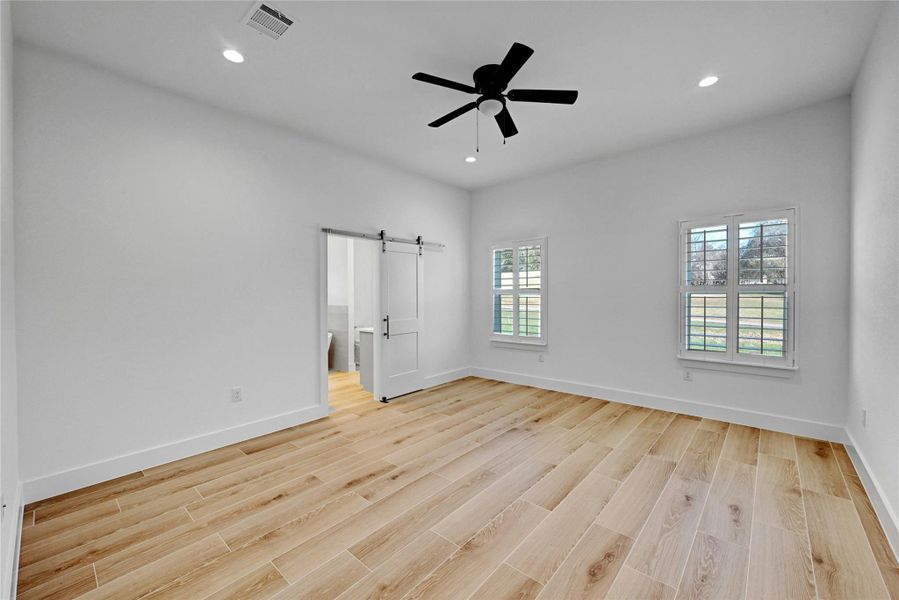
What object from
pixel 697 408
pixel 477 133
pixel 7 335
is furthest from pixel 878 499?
pixel 7 335

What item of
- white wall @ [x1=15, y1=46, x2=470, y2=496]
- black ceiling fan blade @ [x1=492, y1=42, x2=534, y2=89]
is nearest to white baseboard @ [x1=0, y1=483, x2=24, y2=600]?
white wall @ [x1=15, y1=46, x2=470, y2=496]

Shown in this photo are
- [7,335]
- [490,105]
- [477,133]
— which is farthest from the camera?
[477,133]

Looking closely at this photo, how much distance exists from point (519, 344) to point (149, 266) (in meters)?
4.27

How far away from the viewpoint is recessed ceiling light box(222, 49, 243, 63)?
254 centimetres

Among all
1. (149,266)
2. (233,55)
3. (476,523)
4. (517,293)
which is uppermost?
(233,55)

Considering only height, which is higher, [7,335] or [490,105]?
[490,105]

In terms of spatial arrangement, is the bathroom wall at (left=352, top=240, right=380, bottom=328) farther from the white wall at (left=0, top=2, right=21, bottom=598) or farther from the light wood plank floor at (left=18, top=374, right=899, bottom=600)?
the white wall at (left=0, top=2, right=21, bottom=598)

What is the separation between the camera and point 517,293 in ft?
17.7

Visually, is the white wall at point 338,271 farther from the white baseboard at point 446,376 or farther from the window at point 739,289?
the window at point 739,289

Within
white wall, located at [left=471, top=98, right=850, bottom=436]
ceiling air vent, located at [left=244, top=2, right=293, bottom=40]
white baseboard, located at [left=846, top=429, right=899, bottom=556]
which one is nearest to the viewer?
white baseboard, located at [left=846, top=429, right=899, bottom=556]

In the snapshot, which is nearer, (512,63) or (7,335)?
(7,335)

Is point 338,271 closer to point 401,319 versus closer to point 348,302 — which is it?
point 348,302

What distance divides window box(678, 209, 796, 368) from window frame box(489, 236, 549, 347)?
1.61 meters

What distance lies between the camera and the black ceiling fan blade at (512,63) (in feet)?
6.78
